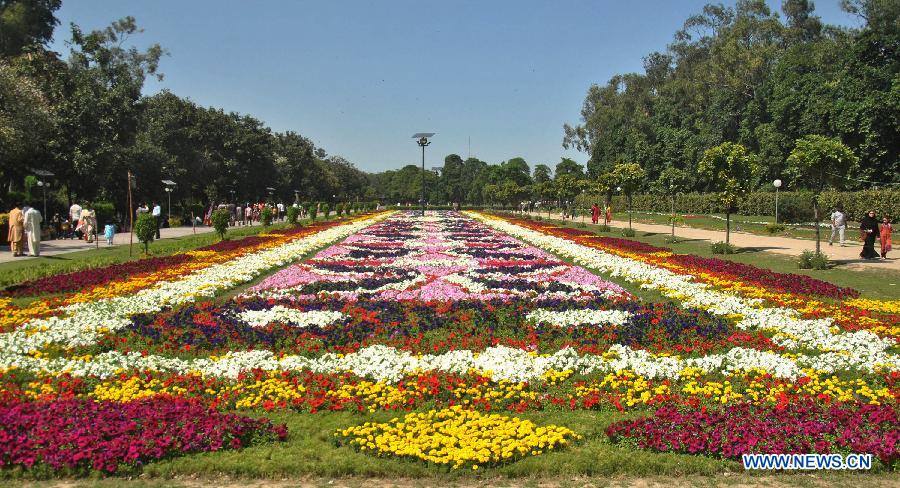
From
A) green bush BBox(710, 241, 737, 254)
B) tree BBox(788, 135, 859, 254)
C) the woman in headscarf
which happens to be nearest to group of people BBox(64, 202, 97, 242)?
green bush BBox(710, 241, 737, 254)

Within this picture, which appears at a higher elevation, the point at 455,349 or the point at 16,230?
the point at 16,230

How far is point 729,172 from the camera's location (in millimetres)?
25719

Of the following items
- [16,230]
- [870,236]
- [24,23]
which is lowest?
[870,236]

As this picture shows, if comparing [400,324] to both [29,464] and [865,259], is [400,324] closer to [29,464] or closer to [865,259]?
[29,464]

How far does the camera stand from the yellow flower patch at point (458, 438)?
Answer: 5.84m

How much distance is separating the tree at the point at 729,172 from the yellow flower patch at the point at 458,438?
68.7 feet

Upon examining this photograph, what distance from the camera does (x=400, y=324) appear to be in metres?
11.3

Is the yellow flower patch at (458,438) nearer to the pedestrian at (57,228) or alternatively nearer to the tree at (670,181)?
the pedestrian at (57,228)

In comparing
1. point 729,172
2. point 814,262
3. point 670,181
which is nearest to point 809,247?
point 729,172

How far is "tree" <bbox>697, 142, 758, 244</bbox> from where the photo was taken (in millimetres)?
25453

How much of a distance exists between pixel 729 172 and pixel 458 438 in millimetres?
22576

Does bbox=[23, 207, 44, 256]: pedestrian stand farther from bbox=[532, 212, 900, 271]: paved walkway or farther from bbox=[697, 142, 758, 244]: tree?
bbox=[532, 212, 900, 271]: paved walkway

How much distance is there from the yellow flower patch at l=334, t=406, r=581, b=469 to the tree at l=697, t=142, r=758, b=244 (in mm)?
20926

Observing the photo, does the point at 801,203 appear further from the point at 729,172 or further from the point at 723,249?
the point at 723,249
